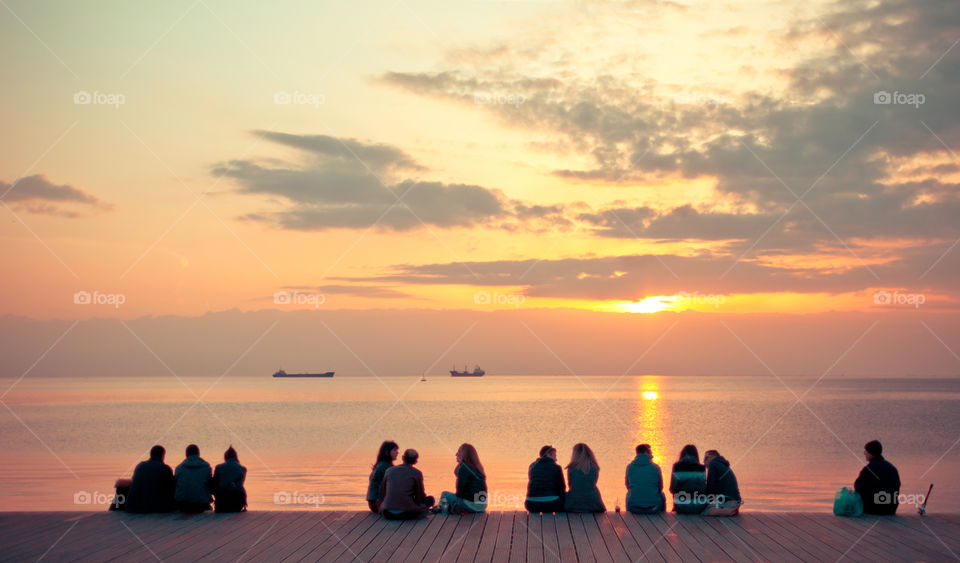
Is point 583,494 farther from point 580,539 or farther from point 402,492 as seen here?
point 402,492

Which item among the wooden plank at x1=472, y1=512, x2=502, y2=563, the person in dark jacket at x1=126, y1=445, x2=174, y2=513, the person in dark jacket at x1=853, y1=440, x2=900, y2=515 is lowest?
the wooden plank at x1=472, y1=512, x2=502, y2=563

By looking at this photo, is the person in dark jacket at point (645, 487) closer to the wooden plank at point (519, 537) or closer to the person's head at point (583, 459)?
the person's head at point (583, 459)

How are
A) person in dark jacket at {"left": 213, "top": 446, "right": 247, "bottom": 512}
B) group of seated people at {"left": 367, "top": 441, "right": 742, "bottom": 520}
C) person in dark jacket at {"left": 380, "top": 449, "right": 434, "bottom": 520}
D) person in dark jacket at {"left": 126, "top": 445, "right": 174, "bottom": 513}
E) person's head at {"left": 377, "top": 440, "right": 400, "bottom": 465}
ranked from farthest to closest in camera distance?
person's head at {"left": 377, "top": 440, "right": 400, "bottom": 465}
person in dark jacket at {"left": 213, "top": 446, "right": 247, "bottom": 512}
person in dark jacket at {"left": 126, "top": 445, "right": 174, "bottom": 513}
group of seated people at {"left": 367, "top": 441, "right": 742, "bottom": 520}
person in dark jacket at {"left": 380, "top": 449, "right": 434, "bottom": 520}

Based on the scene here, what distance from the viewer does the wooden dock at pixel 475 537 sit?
32.2 ft

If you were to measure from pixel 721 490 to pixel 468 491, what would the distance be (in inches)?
169

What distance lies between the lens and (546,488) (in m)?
12.7

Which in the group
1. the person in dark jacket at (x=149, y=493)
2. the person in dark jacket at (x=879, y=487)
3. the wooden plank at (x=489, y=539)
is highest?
the person in dark jacket at (x=879, y=487)

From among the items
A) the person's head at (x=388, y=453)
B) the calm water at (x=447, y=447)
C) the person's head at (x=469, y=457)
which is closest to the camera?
the person's head at (x=469, y=457)

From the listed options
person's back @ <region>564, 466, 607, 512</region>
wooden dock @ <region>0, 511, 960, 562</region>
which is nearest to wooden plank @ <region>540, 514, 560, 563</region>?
wooden dock @ <region>0, 511, 960, 562</region>

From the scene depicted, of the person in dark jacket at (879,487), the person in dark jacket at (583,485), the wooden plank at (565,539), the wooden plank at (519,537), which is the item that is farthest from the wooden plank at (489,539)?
the person in dark jacket at (879,487)

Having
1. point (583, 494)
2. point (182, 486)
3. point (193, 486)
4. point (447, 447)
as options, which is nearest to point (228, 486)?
point (193, 486)

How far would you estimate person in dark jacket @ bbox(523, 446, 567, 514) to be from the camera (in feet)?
41.7

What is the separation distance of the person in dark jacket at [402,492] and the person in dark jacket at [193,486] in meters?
3.14

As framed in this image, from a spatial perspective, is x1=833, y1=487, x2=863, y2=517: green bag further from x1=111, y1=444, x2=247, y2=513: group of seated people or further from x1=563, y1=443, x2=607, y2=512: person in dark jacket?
x1=111, y1=444, x2=247, y2=513: group of seated people
